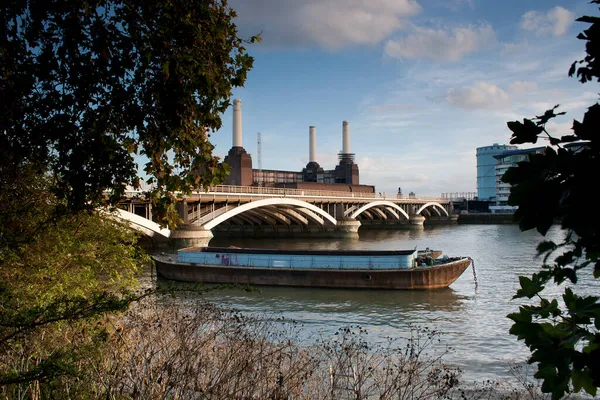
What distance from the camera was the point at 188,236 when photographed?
1757 inches

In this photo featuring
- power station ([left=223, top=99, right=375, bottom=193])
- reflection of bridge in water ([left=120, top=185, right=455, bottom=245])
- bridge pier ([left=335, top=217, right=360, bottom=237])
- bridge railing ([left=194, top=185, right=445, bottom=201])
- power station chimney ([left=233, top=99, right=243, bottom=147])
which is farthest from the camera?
power station ([left=223, top=99, right=375, bottom=193])

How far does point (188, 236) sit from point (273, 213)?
73.4 ft

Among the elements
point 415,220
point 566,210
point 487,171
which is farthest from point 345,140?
point 566,210

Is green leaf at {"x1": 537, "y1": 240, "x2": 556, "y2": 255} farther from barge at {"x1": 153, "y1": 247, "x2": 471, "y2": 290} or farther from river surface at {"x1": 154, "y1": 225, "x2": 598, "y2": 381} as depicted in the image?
barge at {"x1": 153, "y1": 247, "x2": 471, "y2": 290}

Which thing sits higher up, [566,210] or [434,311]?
[566,210]

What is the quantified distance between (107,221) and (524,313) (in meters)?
10.7

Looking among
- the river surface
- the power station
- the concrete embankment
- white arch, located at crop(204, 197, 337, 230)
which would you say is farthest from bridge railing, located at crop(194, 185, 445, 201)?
the power station

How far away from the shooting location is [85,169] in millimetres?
6895

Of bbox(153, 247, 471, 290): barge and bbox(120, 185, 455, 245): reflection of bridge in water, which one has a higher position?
bbox(120, 185, 455, 245): reflection of bridge in water

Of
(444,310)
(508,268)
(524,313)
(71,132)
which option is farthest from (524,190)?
(508,268)

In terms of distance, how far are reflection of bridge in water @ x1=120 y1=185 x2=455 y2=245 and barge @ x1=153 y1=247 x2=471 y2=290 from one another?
13.9 feet

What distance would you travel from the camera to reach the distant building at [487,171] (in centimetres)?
14512

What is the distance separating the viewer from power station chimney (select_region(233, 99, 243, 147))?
3546 inches

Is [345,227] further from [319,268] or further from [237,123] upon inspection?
[319,268]
